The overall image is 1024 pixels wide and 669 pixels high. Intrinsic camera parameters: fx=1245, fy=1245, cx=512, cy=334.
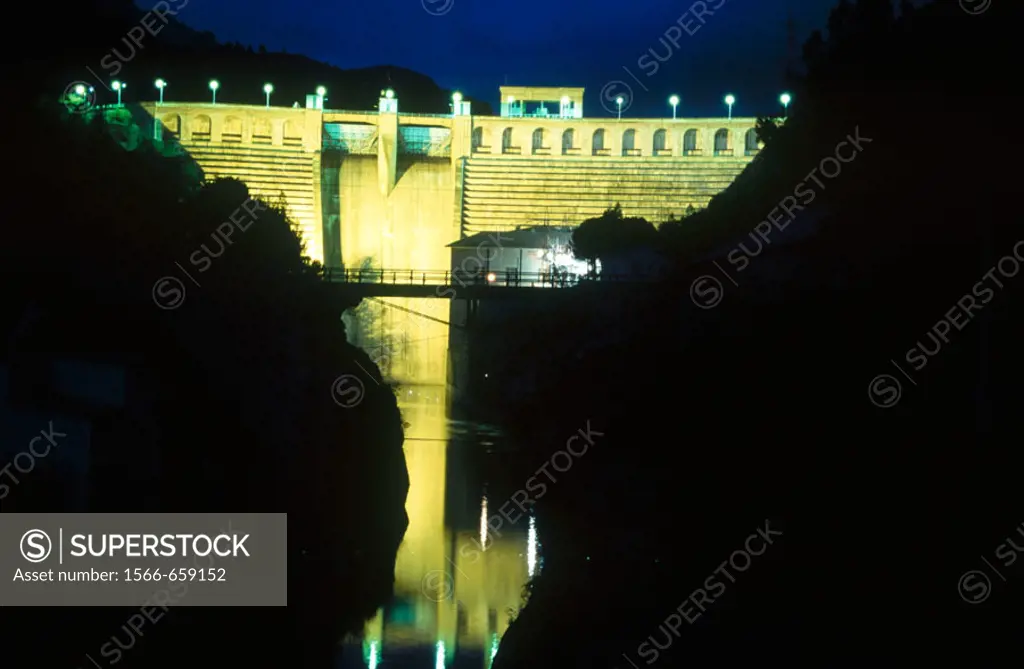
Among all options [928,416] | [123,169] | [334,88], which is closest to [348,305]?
[123,169]

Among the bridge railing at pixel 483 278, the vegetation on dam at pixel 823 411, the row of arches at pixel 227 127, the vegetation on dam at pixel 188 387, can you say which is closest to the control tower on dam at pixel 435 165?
the row of arches at pixel 227 127

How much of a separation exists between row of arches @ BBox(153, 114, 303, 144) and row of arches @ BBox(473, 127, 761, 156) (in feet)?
34.2

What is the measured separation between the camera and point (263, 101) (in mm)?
121062

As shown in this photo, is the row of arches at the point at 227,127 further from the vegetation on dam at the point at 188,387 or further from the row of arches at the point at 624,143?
the vegetation on dam at the point at 188,387

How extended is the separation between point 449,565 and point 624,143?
42342 mm

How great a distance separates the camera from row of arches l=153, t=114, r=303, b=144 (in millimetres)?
68812

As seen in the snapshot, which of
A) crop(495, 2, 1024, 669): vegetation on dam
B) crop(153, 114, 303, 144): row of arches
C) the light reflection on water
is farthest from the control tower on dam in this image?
crop(495, 2, 1024, 669): vegetation on dam

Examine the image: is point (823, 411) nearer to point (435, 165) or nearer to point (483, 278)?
point (483, 278)

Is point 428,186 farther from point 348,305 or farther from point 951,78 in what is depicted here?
point 951,78

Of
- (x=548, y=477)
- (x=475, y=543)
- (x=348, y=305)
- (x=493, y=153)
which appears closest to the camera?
(x=475, y=543)

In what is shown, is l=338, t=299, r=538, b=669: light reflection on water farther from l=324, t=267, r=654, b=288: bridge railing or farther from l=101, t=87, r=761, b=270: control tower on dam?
l=101, t=87, r=761, b=270: control tower on dam

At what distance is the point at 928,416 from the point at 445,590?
11.5 metres

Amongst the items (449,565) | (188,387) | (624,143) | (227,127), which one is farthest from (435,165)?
(188,387)

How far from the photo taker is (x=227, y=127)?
6919 centimetres
